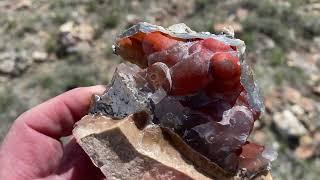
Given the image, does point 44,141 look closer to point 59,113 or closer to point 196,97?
point 59,113

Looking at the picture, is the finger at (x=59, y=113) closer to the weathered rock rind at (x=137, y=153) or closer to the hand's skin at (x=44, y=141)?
the hand's skin at (x=44, y=141)

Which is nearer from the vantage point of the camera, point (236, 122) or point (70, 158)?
point (236, 122)

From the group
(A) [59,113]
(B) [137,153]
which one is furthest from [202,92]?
(A) [59,113]

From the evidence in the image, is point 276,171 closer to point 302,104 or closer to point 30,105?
point 302,104

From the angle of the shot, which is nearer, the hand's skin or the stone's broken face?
the stone's broken face

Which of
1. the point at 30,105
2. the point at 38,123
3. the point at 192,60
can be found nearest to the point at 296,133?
the point at 30,105

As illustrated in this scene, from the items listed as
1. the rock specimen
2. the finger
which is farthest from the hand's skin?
the rock specimen

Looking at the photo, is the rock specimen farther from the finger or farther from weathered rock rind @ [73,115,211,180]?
the finger
